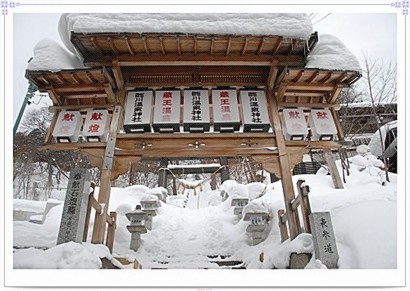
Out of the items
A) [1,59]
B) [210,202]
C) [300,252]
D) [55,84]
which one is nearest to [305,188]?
[300,252]

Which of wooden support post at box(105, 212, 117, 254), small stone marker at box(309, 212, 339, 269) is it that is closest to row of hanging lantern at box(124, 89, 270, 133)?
wooden support post at box(105, 212, 117, 254)

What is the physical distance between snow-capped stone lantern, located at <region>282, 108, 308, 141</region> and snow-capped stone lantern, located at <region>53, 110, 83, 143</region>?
3.13 metres

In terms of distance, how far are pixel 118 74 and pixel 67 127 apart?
3.58ft

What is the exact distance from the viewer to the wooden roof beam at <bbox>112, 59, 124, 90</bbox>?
438 cm

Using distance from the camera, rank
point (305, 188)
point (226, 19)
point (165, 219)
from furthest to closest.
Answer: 1. point (165, 219)
2. point (226, 19)
3. point (305, 188)

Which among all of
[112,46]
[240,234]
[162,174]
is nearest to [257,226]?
[240,234]

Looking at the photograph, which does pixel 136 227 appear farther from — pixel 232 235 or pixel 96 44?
pixel 96 44

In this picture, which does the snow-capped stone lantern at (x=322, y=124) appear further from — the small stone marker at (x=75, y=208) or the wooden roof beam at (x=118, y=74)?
the small stone marker at (x=75, y=208)

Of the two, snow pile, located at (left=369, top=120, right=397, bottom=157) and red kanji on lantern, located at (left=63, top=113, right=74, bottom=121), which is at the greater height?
snow pile, located at (left=369, top=120, right=397, bottom=157)

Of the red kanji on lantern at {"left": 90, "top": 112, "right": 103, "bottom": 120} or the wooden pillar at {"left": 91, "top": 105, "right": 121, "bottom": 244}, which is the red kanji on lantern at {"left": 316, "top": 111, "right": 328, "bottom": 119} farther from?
the red kanji on lantern at {"left": 90, "top": 112, "right": 103, "bottom": 120}

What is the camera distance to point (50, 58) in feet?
13.6
